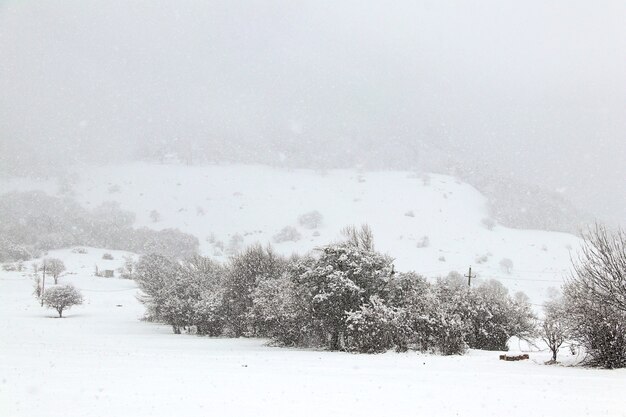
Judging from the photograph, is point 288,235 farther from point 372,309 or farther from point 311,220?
point 372,309

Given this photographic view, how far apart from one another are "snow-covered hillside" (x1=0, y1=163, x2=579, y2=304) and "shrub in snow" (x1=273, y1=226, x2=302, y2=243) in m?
1.57

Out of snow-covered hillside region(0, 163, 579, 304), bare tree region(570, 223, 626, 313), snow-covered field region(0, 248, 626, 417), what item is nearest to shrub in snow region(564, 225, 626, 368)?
bare tree region(570, 223, 626, 313)

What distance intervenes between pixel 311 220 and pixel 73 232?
65122 mm

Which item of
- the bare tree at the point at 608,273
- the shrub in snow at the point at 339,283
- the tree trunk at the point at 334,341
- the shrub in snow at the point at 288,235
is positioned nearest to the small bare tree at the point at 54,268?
the shrub in snow at the point at 288,235

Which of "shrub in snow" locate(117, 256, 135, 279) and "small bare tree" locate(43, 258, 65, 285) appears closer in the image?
"small bare tree" locate(43, 258, 65, 285)

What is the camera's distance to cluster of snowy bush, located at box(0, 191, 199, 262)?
107m

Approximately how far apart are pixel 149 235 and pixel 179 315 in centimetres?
9572

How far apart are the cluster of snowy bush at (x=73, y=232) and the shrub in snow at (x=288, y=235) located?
866 inches

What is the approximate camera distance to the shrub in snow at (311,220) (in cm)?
13825

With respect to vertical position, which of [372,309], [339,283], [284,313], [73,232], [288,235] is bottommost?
[284,313]

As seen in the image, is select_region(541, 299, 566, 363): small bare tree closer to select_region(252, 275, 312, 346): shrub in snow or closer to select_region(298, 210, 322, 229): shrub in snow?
select_region(252, 275, 312, 346): shrub in snow

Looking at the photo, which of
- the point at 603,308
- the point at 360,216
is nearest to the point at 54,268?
the point at 603,308

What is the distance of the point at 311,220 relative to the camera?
140 meters

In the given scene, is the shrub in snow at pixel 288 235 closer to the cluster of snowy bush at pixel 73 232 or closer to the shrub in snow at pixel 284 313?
the cluster of snowy bush at pixel 73 232
